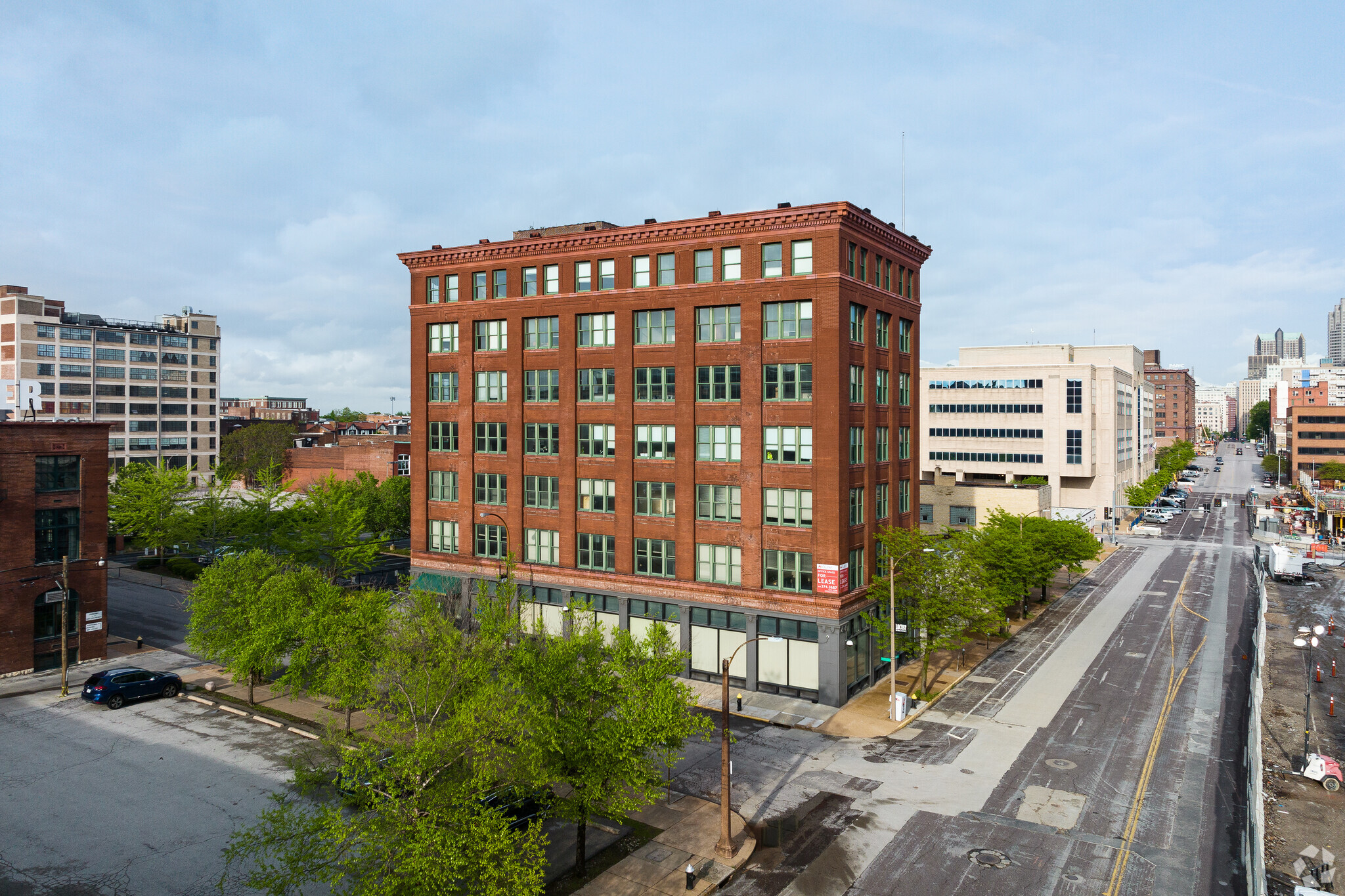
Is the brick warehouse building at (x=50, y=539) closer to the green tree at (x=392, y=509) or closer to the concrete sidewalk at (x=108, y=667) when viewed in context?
the concrete sidewalk at (x=108, y=667)

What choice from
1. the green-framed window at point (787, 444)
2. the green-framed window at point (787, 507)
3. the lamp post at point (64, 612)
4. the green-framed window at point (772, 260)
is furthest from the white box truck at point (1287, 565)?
the lamp post at point (64, 612)

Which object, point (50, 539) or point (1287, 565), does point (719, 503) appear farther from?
point (1287, 565)

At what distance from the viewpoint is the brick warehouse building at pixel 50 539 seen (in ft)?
143

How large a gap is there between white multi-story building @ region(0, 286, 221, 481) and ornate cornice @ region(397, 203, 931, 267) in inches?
3172

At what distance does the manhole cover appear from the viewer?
2452 cm

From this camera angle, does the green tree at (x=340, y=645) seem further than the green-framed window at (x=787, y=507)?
No

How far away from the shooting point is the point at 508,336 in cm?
5050

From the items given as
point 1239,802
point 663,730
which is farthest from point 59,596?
point 1239,802

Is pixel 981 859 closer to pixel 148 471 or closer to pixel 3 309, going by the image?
pixel 148 471

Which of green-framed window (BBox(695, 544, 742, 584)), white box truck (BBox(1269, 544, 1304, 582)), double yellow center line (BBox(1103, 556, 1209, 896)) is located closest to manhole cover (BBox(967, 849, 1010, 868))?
double yellow center line (BBox(1103, 556, 1209, 896))

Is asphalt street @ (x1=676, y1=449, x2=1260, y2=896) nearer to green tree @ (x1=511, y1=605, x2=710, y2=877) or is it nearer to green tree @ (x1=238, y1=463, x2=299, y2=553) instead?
green tree @ (x1=511, y1=605, x2=710, y2=877)

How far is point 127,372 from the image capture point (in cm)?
11669

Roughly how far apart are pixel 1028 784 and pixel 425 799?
23.3 m

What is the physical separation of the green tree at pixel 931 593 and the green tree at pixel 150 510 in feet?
220
